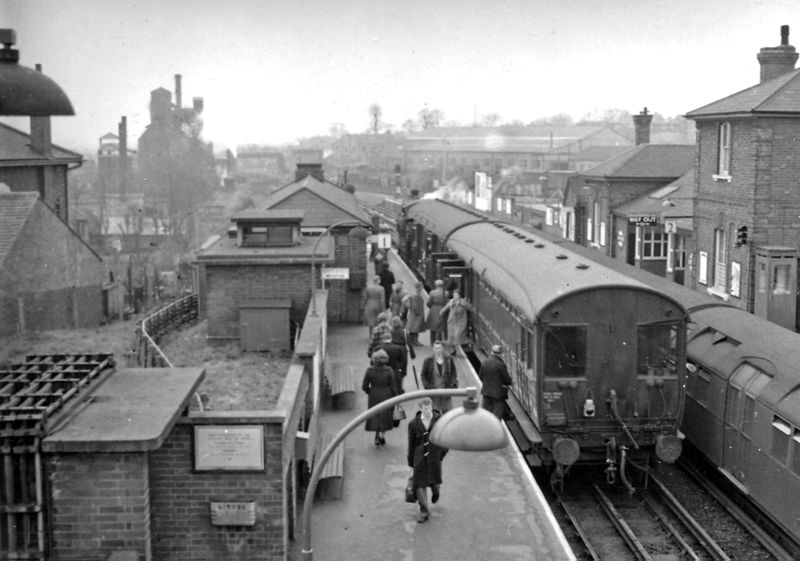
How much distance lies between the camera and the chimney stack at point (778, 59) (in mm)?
25969

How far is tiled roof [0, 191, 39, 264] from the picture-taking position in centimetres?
3060

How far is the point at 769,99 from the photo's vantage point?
2288 cm

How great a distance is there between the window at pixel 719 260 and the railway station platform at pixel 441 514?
501 inches

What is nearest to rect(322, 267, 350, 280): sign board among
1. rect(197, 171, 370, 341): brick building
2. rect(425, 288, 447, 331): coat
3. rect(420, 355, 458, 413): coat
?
rect(197, 171, 370, 341): brick building

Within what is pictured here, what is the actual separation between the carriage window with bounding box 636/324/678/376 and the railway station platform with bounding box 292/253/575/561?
232cm

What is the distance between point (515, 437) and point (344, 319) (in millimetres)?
11646

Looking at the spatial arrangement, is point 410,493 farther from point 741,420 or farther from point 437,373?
point 741,420

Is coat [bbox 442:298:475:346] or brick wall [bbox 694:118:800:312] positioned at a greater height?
brick wall [bbox 694:118:800:312]

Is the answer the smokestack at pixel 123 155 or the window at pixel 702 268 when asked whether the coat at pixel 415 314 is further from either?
the smokestack at pixel 123 155

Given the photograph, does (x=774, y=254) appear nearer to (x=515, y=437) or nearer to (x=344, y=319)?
(x=515, y=437)

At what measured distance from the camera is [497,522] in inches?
474

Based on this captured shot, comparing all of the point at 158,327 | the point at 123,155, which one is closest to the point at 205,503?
the point at 158,327

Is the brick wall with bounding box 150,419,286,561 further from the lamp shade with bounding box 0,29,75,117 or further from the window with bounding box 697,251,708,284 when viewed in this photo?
the window with bounding box 697,251,708,284

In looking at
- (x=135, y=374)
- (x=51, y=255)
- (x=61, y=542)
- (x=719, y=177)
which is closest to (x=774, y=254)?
(x=719, y=177)
